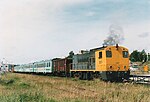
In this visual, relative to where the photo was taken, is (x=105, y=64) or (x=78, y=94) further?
(x=105, y=64)

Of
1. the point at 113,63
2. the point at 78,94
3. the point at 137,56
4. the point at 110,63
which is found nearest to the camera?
the point at 78,94

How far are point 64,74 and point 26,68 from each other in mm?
34864

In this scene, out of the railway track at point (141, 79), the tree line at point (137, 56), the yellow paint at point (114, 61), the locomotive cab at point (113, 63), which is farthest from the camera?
the tree line at point (137, 56)

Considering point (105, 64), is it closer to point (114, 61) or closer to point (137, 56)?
point (114, 61)

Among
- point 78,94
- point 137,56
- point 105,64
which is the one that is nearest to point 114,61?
point 105,64

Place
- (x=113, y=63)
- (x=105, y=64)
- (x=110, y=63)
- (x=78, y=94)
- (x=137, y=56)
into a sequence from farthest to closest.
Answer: (x=137, y=56), (x=113, y=63), (x=110, y=63), (x=105, y=64), (x=78, y=94)

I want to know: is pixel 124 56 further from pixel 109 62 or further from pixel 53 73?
pixel 53 73

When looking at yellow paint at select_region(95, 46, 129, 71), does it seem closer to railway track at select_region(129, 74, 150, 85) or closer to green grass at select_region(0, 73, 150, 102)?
railway track at select_region(129, 74, 150, 85)

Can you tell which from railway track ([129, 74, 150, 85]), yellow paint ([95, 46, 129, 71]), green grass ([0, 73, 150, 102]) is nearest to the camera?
green grass ([0, 73, 150, 102])

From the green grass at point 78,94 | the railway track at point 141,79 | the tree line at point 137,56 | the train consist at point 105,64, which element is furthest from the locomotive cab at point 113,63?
the tree line at point 137,56

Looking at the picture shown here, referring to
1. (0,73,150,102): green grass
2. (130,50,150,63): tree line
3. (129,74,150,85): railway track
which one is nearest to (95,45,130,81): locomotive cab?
(129,74,150,85): railway track

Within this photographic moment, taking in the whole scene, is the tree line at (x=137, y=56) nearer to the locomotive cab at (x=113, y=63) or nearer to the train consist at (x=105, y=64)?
the train consist at (x=105, y=64)

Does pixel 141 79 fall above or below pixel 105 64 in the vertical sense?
below

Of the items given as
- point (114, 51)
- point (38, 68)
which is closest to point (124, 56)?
point (114, 51)
